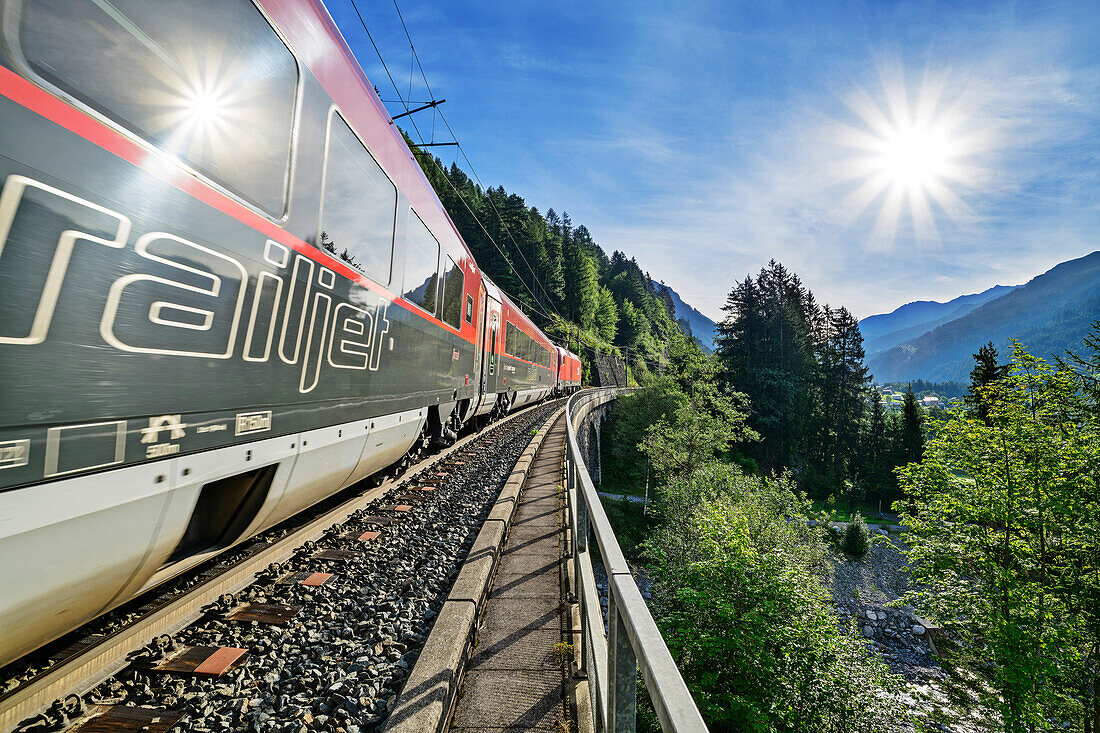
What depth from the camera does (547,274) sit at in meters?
61.9

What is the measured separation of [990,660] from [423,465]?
60.4ft

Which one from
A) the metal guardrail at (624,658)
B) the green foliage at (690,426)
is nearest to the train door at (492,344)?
the metal guardrail at (624,658)

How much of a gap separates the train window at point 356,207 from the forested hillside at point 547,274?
3145cm

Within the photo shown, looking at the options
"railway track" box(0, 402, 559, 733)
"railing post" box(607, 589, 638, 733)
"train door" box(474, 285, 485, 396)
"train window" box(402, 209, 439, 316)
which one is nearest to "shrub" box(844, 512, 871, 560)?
"train door" box(474, 285, 485, 396)

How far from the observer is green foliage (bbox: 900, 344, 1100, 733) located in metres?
13.7

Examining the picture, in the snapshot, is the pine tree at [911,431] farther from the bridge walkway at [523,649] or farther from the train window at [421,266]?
the bridge walkway at [523,649]

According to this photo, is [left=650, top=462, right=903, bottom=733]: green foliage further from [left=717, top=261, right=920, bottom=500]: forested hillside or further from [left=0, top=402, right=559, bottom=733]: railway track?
[left=717, top=261, right=920, bottom=500]: forested hillside

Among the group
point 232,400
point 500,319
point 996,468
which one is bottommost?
point 996,468

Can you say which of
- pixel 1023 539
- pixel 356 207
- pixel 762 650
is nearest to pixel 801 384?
pixel 1023 539

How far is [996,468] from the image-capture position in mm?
16453

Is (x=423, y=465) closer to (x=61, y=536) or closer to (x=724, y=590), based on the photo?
(x=61, y=536)

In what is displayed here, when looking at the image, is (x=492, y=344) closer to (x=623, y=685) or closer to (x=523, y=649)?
(x=523, y=649)

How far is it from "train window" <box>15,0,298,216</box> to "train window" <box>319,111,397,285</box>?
567 millimetres

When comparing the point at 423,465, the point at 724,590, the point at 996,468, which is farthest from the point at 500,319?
the point at 996,468
